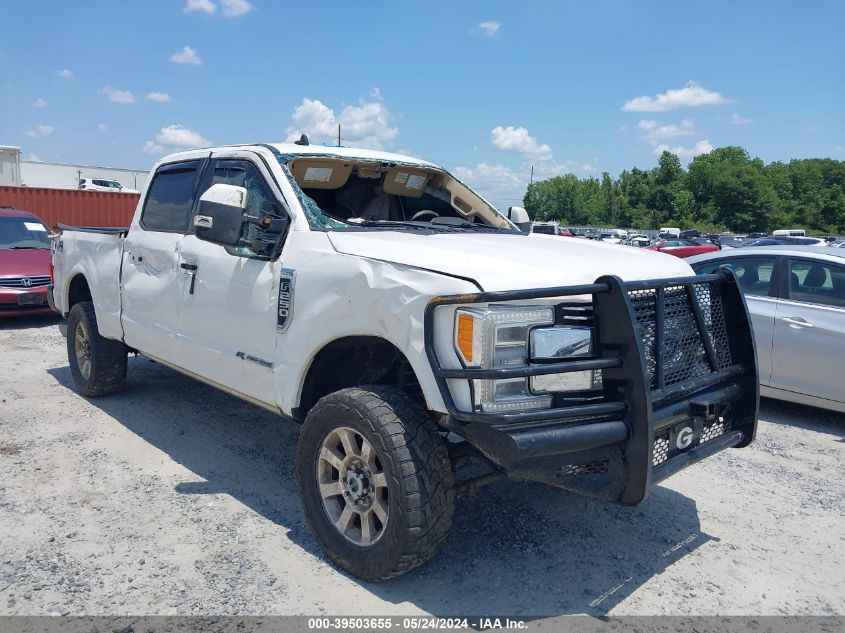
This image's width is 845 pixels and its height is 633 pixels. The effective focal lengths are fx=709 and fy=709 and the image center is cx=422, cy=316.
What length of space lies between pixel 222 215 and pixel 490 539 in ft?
7.39

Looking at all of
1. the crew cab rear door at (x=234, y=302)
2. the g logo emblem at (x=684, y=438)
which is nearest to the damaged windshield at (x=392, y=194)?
the crew cab rear door at (x=234, y=302)

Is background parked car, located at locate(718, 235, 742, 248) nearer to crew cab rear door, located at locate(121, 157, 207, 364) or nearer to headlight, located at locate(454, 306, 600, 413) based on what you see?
crew cab rear door, located at locate(121, 157, 207, 364)

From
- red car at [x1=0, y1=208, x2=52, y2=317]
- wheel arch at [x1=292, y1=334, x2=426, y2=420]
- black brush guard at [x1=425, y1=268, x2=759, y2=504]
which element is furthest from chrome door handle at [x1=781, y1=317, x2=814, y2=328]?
red car at [x1=0, y1=208, x2=52, y2=317]

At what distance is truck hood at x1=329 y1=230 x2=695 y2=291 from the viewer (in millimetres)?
3072

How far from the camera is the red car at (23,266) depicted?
10.1 m

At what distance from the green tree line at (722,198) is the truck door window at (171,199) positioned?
289ft

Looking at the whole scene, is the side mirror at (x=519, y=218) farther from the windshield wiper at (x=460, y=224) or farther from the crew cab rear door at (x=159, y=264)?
the crew cab rear door at (x=159, y=264)

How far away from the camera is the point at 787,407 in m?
6.81

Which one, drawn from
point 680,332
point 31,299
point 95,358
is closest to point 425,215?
point 680,332

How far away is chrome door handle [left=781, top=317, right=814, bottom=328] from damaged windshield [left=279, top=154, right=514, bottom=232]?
9.08 feet

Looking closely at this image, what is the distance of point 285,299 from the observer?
377cm

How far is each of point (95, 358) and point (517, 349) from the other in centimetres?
448

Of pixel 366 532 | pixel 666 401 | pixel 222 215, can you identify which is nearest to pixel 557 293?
pixel 666 401

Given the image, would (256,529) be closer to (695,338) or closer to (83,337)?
(695,338)
